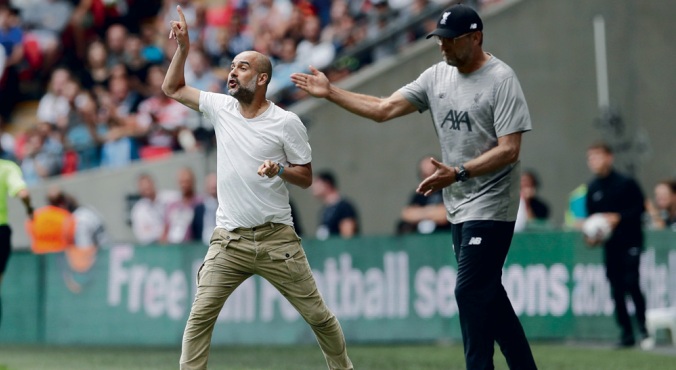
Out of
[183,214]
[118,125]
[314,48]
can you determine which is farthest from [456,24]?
[118,125]

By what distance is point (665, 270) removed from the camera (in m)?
15.9

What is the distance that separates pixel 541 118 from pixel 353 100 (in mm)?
11907

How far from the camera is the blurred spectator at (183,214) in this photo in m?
17.3

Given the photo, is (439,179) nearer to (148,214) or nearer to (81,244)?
(81,244)

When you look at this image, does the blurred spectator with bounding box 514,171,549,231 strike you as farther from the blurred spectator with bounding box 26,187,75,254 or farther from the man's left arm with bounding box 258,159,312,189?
the man's left arm with bounding box 258,159,312,189

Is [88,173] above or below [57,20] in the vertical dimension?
below

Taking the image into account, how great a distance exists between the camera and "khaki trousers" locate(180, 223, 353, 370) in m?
9.09

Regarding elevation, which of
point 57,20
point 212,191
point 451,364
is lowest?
point 451,364

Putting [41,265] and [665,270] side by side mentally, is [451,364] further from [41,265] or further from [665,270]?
[41,265]

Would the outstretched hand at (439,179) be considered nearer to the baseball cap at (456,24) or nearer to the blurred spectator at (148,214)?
the baseball cap at (456,24)

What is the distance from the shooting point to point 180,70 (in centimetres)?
922

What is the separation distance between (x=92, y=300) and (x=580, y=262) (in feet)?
20.3

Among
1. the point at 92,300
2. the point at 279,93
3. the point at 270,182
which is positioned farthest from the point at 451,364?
the point at 279,93

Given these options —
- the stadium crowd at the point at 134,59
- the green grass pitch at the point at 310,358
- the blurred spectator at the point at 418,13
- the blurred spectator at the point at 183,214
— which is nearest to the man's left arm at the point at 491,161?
the green grass pitch at the point at 310,358
